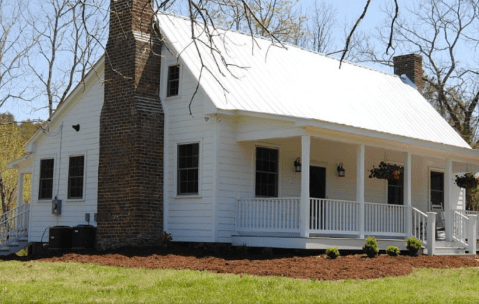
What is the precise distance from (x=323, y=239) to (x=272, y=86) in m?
5.25

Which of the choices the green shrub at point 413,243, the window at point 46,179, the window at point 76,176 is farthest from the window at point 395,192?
the window at point 46,179

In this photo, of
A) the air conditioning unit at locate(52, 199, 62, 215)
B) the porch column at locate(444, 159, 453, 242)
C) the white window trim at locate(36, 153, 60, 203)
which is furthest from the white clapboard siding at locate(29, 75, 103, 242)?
the porch column at locate(444, 159, 453, 242)

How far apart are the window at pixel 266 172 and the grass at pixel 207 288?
19.8ft

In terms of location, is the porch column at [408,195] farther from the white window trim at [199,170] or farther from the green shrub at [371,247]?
the white window trim at [199,170]

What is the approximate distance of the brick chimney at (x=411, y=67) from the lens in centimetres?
2941

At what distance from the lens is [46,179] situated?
2280 cm

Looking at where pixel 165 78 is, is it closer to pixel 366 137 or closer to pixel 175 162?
pixel 175 162

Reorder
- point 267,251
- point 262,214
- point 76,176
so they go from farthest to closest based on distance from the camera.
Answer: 1. point 76,176
2. point 262,214
3. point 267,251

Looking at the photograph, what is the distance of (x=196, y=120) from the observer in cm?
1884

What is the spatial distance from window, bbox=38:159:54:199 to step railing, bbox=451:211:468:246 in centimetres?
1229

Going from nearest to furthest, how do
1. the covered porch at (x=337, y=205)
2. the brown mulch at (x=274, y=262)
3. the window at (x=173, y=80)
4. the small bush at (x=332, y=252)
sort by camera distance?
the brown mulch at (x=274, y=262) < the small bush at (x=332, y=252) < the covered porch at (x=337, y=205) < the window at (x=173, y=80)

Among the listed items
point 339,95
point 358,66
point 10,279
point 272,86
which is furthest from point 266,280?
point 358,66

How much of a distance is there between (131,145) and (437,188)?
1222cm

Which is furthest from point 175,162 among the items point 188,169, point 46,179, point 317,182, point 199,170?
point 46,179
